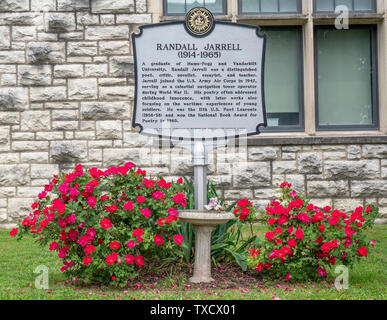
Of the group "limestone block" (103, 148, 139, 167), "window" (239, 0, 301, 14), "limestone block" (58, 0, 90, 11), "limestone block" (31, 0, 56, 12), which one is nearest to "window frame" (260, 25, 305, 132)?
"window" (239, 0, 301, 14)

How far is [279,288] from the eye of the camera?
163 inches

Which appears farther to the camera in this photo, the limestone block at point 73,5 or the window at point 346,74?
the window at point 346,74

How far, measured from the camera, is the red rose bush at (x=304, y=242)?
13.9 feet

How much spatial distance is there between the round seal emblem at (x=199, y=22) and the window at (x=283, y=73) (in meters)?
3.08

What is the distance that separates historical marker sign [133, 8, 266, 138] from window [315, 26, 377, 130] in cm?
321

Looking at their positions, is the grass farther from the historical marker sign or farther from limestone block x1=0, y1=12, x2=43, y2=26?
limestone block x1=0, y1=12, x2=43, y2=26

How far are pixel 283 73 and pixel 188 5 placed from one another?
1735mm

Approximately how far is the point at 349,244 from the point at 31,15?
548 centimetres

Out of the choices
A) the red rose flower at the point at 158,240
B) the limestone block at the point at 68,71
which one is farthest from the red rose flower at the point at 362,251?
the limestone block at the point at 68,71

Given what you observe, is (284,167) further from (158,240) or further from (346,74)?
(158,240)

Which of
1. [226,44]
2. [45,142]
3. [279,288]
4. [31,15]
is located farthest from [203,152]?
[31,15]

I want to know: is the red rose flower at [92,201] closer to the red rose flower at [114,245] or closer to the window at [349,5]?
the red rose flower at [114,245]

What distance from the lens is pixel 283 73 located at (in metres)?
7.89

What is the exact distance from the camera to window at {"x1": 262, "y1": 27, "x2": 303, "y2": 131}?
7820 millimetres
